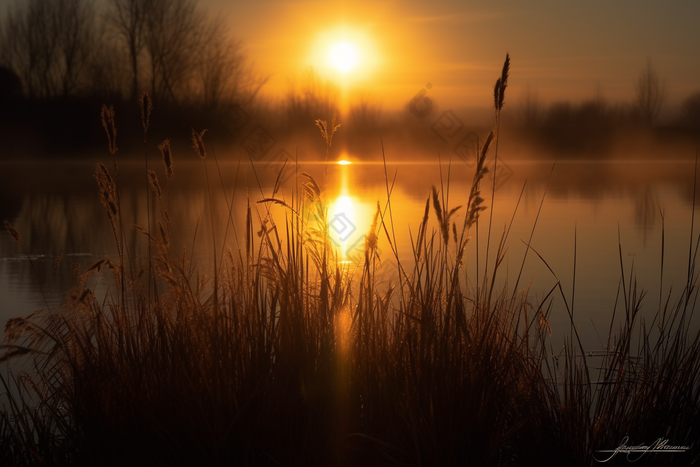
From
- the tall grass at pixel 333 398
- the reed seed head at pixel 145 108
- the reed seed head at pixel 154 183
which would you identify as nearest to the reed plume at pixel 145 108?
the reed seed head at pixel 145 108

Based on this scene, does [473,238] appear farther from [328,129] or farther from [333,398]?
[333,398]

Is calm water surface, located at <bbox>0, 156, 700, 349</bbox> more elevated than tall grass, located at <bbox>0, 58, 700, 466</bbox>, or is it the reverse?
tall grass, located at <bbox>0, 58, 700, 466</bbox>

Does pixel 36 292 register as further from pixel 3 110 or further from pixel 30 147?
pixel 30 147

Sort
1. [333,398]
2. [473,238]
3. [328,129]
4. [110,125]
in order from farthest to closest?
[473,238] < [328,129] < [110,125] < [333,398]

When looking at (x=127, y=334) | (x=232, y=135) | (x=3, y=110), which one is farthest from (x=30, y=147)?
(x=127, y=334)

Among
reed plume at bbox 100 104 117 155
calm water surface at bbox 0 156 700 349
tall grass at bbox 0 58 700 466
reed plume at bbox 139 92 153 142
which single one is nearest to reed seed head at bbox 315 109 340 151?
calm water surface at bbox 0 156 700 349

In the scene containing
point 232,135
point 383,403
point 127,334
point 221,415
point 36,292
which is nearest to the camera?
point 221,415

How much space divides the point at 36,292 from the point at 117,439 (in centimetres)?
376

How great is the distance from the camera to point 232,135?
3606cm

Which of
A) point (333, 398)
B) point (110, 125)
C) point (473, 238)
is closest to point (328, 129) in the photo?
point (110, 125)

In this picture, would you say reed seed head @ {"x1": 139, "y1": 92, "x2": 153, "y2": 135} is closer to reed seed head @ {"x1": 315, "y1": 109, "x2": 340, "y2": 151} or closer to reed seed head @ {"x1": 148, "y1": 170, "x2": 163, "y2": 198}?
reed seed head @ {"x1": 148, "y1": 170, "x2": 163, "y2": 198}

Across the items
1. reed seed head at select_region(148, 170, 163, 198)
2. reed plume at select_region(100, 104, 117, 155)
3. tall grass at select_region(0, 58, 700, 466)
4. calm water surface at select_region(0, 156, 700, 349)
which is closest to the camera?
tall grass at select_region(0, 58, 700, 466)

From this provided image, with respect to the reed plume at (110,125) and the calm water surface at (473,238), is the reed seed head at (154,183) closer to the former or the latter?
the calm water surface at (473,238)

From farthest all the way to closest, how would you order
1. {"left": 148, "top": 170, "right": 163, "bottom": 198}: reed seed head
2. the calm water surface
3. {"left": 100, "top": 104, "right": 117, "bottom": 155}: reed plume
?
the calm water surface → {"left": 148, "top": 170, "right": 163, "bottom": 198}: reed seed head → {"left": 100, "top": 104, "right": 117, "bottom": 155}: reed plume
